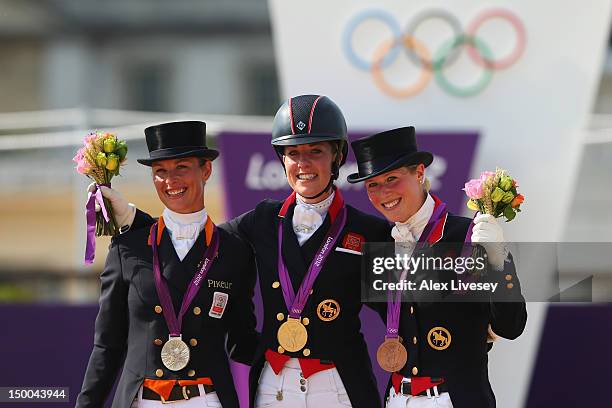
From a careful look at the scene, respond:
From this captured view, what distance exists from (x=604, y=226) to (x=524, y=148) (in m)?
11.2

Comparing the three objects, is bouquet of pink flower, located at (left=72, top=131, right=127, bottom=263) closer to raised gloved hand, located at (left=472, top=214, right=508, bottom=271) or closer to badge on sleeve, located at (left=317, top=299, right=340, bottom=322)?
badge on sleeve, located at (left=317, top=299, right=340, bottom=322)

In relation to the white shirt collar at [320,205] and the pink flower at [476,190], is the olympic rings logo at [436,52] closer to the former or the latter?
the white shirt collar at [320,205]

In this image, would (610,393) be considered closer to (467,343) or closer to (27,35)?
(467,343)

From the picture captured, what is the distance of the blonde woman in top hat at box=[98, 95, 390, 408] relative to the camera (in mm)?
4121

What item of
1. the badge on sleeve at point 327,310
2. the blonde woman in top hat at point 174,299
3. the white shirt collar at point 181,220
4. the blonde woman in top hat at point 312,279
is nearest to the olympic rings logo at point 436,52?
the blonde woman in top hat at point 312,279

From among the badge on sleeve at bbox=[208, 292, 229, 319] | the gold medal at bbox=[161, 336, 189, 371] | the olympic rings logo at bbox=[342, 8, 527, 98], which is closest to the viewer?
the gold medal at bbox=[161, 336, 189, 371]

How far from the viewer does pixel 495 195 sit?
391 cm

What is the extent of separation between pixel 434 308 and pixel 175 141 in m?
1.25

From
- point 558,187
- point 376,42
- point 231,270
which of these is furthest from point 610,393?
point 231,270

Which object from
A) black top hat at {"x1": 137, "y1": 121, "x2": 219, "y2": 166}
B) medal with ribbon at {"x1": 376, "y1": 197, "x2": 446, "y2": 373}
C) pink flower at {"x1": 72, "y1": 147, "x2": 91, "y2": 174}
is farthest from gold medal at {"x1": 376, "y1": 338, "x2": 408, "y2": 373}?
pink flower at {"x1": 72, "y1": 147, "x2": 91, "y2": 174}

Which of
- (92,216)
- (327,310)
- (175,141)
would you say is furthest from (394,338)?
(92,216)

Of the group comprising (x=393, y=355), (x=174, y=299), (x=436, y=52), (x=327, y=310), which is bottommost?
(x=393, y=355)

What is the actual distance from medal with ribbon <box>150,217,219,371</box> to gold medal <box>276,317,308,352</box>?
1.22 feet

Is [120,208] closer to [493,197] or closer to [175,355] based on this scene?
[175,355]
